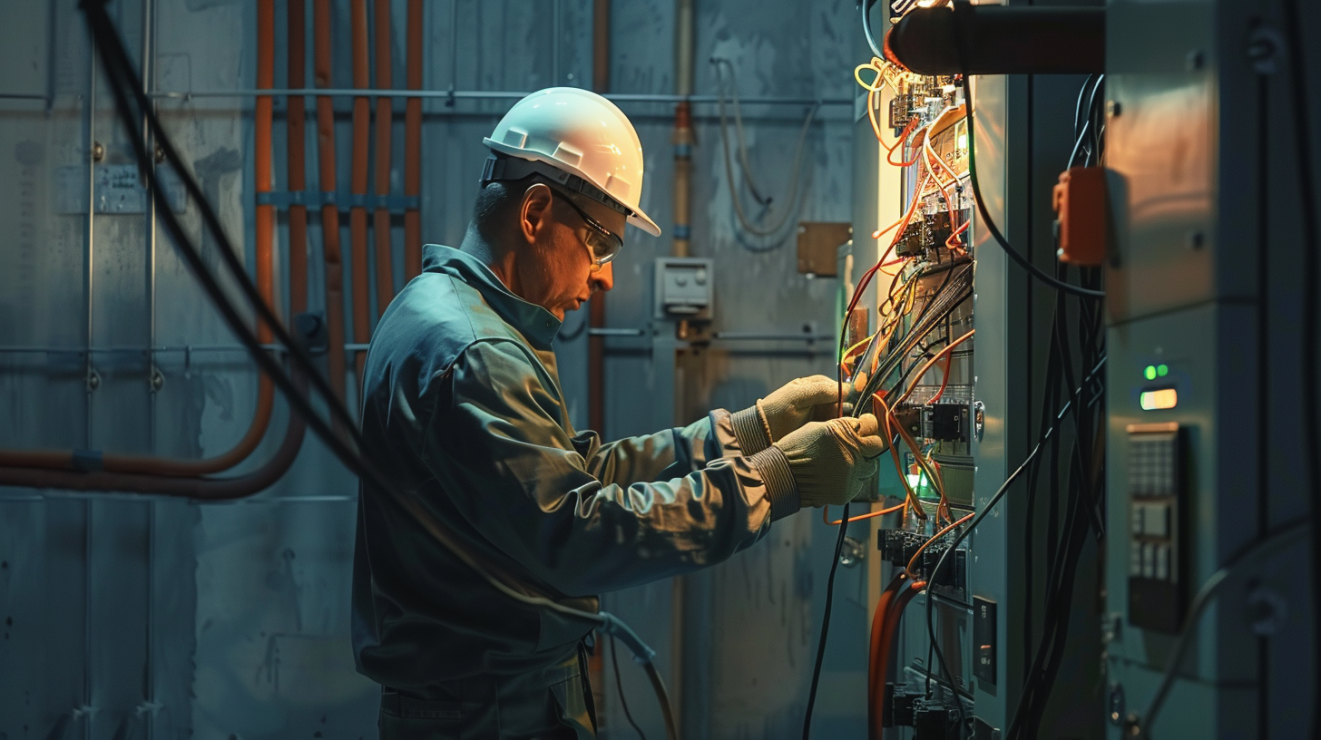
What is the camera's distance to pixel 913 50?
1367 mm

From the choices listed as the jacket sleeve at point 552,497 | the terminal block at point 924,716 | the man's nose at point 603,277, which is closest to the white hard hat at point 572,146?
the man's nose at point 603,277

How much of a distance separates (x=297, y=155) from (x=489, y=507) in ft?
6.61

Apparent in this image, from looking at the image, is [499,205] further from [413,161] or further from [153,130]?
[413,161]

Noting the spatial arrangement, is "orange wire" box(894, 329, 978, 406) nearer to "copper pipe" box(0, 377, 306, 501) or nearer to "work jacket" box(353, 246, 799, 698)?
"work jacket" box(353, 246, 799, 698)

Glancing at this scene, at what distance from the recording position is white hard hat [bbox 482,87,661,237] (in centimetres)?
182

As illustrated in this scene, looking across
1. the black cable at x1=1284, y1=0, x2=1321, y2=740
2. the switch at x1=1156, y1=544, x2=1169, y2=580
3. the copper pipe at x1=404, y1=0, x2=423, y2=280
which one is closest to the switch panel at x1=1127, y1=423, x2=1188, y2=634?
the switch at x1=1156, y1=544, x2=1169, y2=580

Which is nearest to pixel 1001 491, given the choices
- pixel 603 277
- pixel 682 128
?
pixel 603 277

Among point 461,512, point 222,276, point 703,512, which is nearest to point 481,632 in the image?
point 461,512

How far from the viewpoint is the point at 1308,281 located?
888 millimetres

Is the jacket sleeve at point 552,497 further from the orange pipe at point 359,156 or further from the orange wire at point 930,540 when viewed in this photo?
the orange pipe at point 359,156

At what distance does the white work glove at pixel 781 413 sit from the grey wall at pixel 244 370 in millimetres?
1133

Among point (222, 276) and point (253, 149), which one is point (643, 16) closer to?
point (253, 149)

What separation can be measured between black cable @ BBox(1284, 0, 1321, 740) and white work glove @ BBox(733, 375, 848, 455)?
43.9 inches

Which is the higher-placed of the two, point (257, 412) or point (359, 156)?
point (359, 156)
